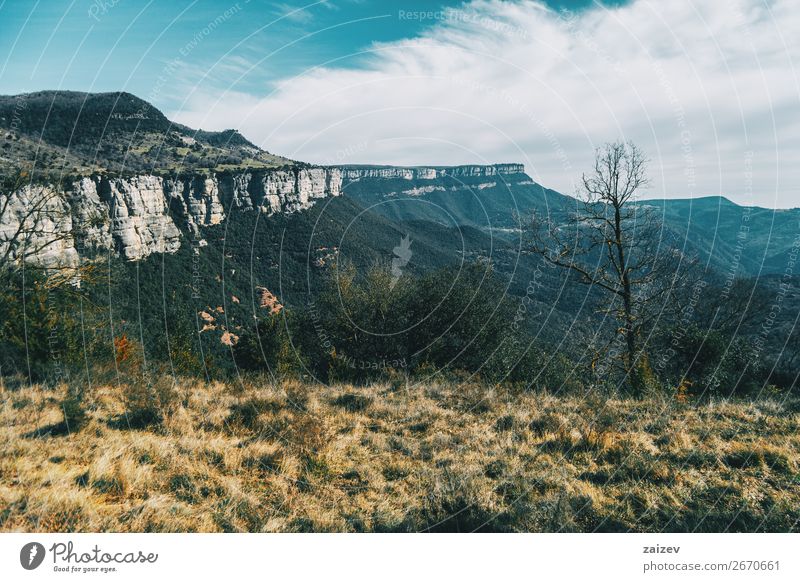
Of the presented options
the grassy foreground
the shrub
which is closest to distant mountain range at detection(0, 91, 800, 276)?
the grassy foreground

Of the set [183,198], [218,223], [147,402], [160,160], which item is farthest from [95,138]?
[147,402]

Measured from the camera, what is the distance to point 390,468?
682 cm

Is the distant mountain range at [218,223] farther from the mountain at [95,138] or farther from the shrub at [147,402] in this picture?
the shrub at [147,402]

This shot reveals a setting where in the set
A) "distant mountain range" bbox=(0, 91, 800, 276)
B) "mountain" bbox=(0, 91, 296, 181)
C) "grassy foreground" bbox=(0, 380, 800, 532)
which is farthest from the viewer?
"distant mountain range" bbox=(0, 91, 800, 276)

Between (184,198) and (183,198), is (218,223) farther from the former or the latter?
(183,198)

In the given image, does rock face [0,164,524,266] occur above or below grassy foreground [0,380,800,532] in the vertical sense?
above

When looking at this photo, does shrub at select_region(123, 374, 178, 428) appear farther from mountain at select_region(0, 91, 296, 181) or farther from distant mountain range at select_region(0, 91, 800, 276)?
mountain at select_region(0, 91, 296, 181)

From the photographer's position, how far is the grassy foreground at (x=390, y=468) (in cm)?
523

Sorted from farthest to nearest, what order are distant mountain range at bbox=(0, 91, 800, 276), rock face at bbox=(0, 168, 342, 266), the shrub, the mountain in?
rock face at bbox=(0, 168, 342, 266) < distant mountain range at bbox=(0, 91, 800, 276) < the mountain < the shrub

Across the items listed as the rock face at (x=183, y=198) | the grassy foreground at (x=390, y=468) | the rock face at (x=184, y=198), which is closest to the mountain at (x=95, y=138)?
the rock face at (x=184, y=198)

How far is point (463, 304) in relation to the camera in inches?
949

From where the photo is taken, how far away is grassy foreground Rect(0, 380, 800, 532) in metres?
5.23

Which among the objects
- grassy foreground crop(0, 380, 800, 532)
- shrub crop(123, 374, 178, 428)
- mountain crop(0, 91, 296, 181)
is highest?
mountain crop(0, 91, 296, 181)
